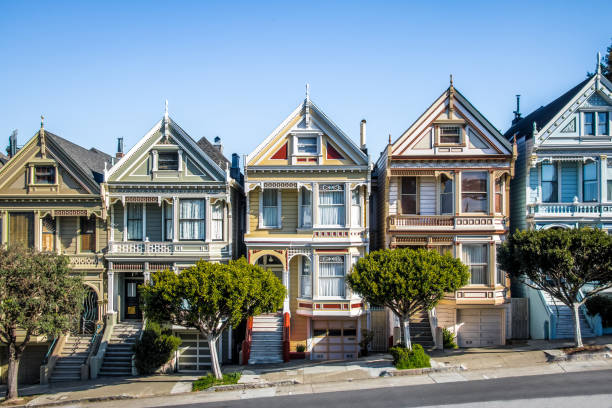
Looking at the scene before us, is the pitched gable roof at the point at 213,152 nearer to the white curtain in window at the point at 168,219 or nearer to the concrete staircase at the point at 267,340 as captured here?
the white curtain in window at the point at 168,219

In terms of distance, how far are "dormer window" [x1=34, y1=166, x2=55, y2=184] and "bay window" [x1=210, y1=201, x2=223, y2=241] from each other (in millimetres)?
8733

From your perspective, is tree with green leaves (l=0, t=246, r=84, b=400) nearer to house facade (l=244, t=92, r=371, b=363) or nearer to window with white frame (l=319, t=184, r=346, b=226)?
house facade (l=244, t=92, r=371, b=363)

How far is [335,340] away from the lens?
91.7 feet

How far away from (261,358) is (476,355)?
10275 millimetres

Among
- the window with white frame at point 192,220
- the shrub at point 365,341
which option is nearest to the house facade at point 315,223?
the shrub at point 365,341

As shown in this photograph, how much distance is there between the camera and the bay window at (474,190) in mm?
27688

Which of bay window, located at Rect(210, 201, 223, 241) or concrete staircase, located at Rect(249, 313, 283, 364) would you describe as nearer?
concrete staircase, located at Rect(249, 313, 283, 364)

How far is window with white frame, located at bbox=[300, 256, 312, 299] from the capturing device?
27.9 meters

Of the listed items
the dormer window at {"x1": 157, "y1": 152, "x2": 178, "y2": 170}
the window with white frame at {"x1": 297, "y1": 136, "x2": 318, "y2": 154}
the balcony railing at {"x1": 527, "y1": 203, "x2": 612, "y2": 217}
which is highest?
the window with white frame at {"x1": 297, "y1": 136, "x2": 318, "y2": 154}

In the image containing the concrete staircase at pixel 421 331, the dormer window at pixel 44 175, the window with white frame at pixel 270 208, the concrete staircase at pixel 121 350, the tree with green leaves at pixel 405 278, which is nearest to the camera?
the tree with green leaves at pixel 405 278

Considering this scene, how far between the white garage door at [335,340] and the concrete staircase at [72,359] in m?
Result: 11.7

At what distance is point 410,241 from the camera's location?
1097 inches

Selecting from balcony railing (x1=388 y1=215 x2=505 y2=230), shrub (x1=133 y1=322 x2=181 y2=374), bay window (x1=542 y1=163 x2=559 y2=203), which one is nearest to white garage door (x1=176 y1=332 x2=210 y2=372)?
shrub (x1=133 y1=322 x2=181 y2=374)

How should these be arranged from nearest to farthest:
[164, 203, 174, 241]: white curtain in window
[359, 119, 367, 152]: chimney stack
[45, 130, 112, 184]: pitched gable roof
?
[45, 130, 112, 184]: pitched gable roof → [164, 203, 174, 241]: white curtain in window → [359, 119, 367, 152]: chimney stack
